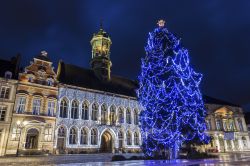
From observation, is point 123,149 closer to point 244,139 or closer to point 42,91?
point 42,91

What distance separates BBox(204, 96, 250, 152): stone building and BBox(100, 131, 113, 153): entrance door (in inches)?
822

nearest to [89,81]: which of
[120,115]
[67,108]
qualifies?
[67,108]

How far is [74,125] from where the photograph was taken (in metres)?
26.7

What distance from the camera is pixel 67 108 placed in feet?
87.9

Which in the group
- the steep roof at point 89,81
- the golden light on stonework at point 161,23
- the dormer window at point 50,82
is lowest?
the dormer window at point 50,82

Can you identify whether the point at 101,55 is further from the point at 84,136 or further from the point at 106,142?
the point at 106,142

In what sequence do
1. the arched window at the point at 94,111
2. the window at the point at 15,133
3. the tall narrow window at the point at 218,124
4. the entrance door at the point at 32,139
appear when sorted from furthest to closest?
the tall narrow window at the point at 218,124
the arched window at the point at 94,111
the entrance door at the point at 32,139
the window at the point at 15,133

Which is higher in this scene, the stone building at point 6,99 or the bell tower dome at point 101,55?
the bell tower dome at point 101,55

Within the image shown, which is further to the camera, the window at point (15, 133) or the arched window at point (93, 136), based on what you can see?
the arched window at point (93, 136)

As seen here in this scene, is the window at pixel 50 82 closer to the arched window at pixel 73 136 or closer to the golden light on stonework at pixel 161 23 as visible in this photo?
the arched window at pixel 73 136

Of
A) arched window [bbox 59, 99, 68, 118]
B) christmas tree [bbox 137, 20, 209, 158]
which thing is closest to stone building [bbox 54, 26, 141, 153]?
arched window [bbox 59, 99, 68, 118]

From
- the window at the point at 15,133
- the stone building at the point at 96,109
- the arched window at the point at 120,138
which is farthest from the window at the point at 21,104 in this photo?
the arched window at the point at 120,138

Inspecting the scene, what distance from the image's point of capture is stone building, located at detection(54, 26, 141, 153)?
26.4m

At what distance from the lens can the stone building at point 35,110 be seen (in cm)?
2223
